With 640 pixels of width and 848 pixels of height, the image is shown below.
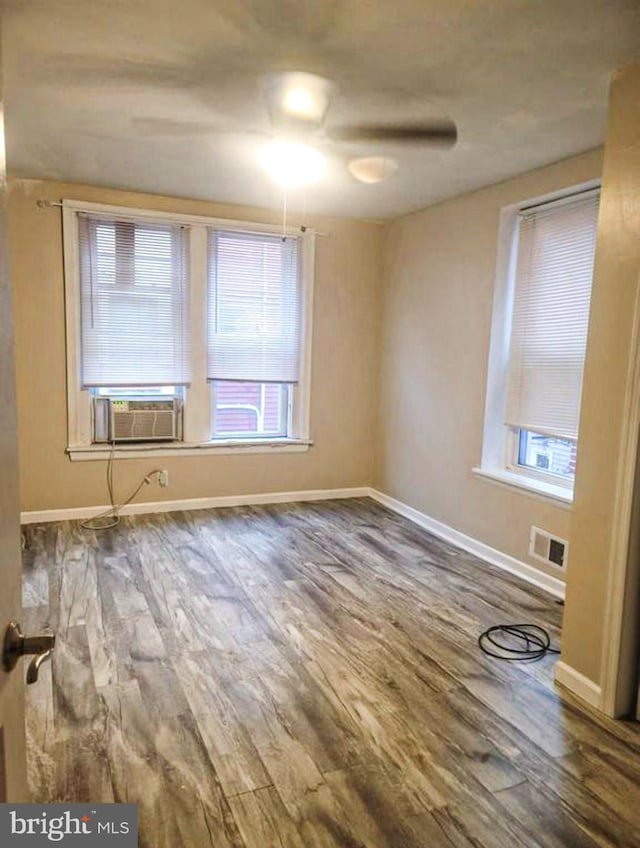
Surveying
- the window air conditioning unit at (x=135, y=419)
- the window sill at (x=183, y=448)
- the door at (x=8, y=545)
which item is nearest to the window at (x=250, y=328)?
the window sill at (x=183, y=448)

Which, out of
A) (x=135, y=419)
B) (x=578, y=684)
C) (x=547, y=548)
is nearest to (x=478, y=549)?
(x=547, y=548)

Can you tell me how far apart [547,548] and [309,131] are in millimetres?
2635

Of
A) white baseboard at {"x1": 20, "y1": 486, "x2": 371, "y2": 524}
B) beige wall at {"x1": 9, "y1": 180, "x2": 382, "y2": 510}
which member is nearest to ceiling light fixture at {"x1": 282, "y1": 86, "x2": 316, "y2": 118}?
beige wall at {"x1": 9, "y1": 180, "x2": 382, "y2": 510}

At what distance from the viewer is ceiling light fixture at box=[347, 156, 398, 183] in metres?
3.27

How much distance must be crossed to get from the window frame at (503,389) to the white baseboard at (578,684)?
1.24 m

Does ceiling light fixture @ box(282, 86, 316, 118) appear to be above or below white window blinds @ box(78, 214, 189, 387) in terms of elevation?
above

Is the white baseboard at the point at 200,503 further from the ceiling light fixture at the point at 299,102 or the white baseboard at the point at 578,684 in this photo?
the ceiling light fixture at the point at 299,102

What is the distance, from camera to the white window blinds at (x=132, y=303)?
4.18m

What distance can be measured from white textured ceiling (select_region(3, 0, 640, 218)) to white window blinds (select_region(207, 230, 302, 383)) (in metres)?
1.14

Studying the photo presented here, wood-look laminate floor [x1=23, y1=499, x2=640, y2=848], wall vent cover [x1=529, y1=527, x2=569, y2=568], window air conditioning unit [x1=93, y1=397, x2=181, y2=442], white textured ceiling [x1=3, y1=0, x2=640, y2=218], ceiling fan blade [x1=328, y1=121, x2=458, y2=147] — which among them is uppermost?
ceiling fan blade [x1=328, y1=121, x2=458, y2=147]

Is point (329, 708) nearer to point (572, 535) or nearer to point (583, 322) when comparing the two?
point (572, 535)

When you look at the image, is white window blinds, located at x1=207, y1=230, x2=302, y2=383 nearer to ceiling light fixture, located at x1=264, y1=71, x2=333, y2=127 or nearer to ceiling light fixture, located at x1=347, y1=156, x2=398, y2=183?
ceiling light fixture, located at x1=347, y1=156, x2=398, y2=183

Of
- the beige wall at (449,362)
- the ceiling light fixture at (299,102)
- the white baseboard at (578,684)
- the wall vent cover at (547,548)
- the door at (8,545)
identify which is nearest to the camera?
the door at (8,545)

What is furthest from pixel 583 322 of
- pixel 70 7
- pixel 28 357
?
pixel 28 357
